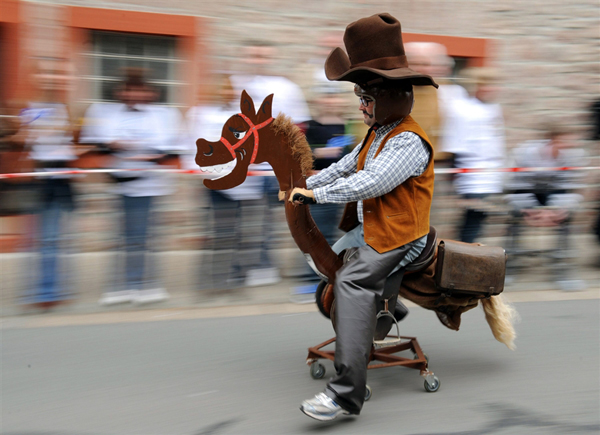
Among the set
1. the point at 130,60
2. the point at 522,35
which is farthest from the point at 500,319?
the point at 522,35

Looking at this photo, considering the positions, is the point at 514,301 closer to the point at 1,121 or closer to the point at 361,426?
the point at 361,426

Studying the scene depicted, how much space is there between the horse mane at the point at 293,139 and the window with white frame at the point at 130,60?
148 inches

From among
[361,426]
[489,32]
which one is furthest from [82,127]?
[489,32]

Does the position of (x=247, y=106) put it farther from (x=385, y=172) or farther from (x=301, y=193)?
(x=385, y=172)

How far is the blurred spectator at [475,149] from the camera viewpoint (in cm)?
640

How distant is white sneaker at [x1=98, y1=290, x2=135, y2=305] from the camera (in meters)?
5.59

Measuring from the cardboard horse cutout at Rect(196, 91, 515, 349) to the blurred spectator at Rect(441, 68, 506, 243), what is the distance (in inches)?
109

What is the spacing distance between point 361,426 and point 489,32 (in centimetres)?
642

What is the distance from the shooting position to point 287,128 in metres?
3.75

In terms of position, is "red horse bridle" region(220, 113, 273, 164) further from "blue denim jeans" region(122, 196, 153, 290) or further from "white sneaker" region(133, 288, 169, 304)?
"white sneaker" region(133, 288, 169, 304)

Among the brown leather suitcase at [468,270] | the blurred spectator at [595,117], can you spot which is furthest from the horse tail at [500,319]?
the blurred spectator at [595,117]

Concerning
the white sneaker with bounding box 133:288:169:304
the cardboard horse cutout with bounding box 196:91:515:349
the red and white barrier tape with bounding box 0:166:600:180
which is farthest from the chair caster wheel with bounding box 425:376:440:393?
the white sneaker with bounding box 133:288:169:304

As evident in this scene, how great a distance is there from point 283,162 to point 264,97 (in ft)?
7.40

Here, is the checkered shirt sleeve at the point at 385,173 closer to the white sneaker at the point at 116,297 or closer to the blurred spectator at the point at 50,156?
the white sneaker at the point at 116,297
